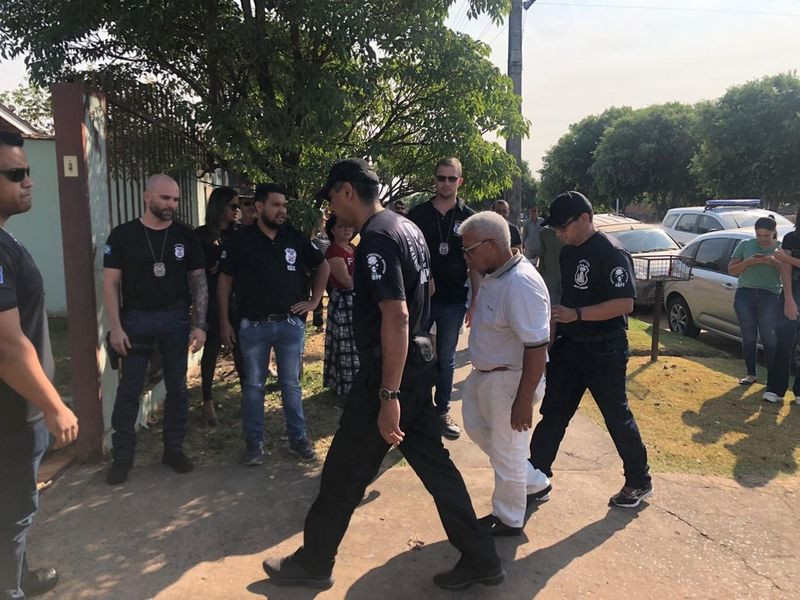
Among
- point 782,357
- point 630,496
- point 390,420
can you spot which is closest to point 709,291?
point 782,357

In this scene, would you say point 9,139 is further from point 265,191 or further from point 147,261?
point 265,191

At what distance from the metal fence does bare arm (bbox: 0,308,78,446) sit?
7.89 feet

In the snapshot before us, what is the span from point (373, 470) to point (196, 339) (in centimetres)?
195

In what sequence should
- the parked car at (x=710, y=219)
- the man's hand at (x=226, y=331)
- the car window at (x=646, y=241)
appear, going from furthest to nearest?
the parked car at (x=710, y=219), the car window at (x=646, y=241), the man's hand at (x=226, y=331)

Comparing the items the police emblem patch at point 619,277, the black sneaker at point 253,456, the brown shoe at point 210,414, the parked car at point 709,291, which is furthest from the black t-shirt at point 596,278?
the parked car at point 709,291

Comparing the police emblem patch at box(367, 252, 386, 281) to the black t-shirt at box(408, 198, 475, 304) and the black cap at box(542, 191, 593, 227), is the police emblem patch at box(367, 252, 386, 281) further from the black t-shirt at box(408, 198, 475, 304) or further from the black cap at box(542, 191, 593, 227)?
the black t-shirt at box(408, 198, 475, 304)

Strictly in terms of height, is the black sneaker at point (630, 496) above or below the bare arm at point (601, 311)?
below

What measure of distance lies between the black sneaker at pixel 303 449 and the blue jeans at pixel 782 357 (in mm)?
4419

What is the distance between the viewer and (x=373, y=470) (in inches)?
108

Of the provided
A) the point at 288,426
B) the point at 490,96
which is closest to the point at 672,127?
the point at 490,96

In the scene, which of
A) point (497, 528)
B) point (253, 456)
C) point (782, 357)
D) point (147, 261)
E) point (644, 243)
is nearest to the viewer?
point (497, 528)

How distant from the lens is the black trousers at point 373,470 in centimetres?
267

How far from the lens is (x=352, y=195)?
266cm

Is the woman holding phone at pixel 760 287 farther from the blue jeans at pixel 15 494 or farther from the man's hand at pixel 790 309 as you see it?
the blue jeans at pixel 15 494
